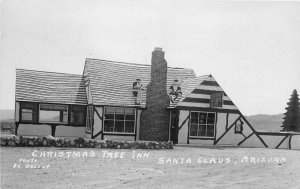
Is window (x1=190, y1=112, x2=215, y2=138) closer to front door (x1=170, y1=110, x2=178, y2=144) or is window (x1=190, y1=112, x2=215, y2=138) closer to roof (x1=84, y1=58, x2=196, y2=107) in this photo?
front door (x1=170, y1=110, x2=178, y2=144)

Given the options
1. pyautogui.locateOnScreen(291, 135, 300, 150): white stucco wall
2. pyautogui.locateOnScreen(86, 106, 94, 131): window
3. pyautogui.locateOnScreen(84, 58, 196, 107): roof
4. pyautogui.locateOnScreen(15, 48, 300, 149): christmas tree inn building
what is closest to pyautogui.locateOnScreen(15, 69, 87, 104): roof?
pyautogui.locateOnScreen(15, 48, 300, 149): christmas tree inn building

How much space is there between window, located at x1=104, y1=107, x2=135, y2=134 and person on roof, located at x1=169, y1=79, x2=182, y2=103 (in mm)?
3014

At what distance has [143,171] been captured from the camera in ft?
40.5

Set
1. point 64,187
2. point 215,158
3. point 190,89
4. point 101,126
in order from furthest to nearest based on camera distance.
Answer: point 190,89 → point 101,126 → point 215,158 → point 64,187

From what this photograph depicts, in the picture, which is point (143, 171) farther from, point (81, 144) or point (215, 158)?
point (81, 144)

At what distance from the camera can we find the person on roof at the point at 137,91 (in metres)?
23.5

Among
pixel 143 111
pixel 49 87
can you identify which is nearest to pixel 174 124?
pixel 143 111

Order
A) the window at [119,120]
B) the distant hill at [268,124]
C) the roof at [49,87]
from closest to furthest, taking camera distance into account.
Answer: the window at [119,120]
the roof at [49,87]
the distant hill at [268,124]

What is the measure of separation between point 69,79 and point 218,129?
11.8m

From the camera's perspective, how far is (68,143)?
18094 mm

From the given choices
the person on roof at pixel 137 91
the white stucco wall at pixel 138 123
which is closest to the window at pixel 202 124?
the white stucco wall at pixel 138 123

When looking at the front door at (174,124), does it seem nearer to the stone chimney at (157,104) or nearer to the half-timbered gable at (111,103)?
the stone chimney at (157,104)

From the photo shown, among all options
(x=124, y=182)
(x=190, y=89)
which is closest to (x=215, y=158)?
(x=124, y=182)

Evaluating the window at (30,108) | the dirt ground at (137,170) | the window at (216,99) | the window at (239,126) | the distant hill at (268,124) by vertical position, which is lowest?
the distant hill at (268,124)
